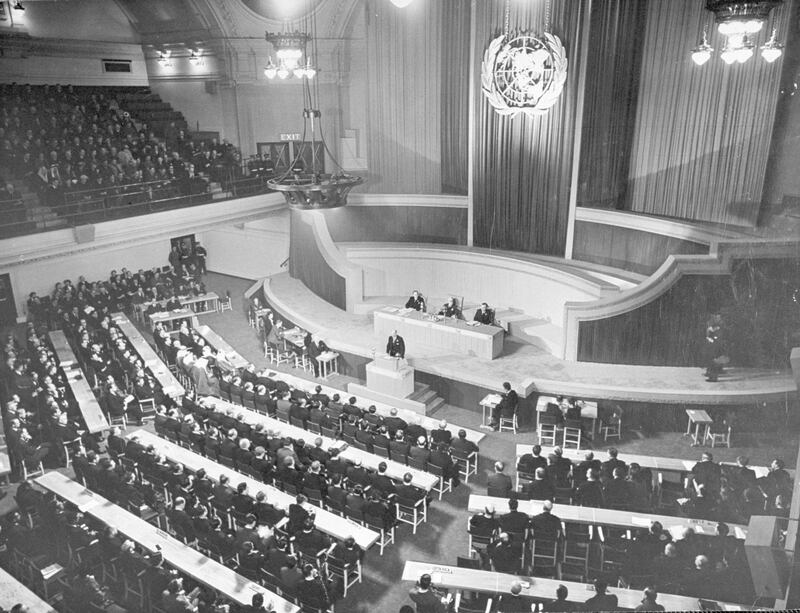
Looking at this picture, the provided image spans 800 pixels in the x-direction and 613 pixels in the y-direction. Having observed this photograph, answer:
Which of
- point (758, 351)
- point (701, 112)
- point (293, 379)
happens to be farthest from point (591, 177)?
point (293, 379)

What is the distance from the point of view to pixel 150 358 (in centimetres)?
1573

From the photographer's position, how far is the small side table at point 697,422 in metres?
11.4

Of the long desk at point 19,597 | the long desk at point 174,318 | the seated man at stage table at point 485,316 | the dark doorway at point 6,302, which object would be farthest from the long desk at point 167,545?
the dark doorway at point 6,302

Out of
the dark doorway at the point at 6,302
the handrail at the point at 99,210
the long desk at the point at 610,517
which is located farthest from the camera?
the dark doorway at the point at 6,302

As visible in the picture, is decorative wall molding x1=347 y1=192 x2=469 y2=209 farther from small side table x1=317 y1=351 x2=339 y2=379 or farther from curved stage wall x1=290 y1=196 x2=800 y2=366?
small side table x1=317 y1=351 x2=339 y2=379

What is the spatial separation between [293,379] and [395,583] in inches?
243

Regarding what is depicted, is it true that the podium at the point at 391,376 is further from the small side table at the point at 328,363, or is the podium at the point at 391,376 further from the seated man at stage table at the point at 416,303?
the seated man at stage table at the point at 416,303

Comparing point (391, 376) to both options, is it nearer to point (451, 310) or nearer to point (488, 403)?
point (488, 403)

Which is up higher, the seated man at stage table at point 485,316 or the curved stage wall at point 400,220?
the curved stage wall at point 400,220

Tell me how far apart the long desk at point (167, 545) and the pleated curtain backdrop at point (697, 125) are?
38.6 ft

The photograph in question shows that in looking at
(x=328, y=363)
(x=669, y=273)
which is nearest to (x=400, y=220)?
(x=328, y=363)

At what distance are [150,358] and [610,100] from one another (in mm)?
12499

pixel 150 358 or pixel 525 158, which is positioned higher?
pixel 525 158

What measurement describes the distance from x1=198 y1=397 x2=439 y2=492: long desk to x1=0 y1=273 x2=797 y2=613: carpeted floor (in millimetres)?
674
